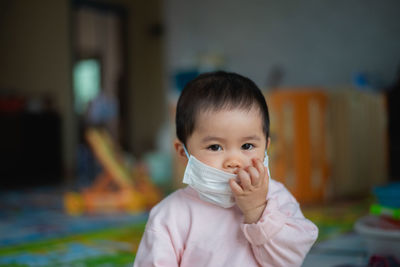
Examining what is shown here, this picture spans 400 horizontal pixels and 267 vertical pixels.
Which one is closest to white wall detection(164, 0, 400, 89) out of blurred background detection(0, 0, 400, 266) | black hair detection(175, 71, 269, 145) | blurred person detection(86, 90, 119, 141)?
blurred background detection(0, 0, 400, 266)

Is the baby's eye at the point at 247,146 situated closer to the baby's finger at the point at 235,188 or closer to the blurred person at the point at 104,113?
the baby's finger at the point at 235,188

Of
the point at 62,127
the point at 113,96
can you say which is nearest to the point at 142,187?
the point at 62,127

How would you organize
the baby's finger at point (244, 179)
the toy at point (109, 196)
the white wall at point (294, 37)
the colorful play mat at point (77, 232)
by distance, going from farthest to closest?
the white wall at point (294, 37) < the toy at point (109, 196) < the colorful play mat at point (77, 232) < the baby's finger at point (244, 179)

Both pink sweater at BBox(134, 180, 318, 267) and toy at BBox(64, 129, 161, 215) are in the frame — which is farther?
toy at BBox(64, 129, 161, 215)

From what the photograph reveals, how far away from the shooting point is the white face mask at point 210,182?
871 millimetres

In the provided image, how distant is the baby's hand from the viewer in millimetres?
835

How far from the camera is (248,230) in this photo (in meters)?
0.86

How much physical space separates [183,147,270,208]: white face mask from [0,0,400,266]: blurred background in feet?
2.39

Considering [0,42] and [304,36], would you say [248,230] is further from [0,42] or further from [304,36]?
[0,42]

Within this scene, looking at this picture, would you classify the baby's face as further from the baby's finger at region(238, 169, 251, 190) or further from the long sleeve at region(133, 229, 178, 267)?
the long sleeve at region(133, 229, 178, 267)

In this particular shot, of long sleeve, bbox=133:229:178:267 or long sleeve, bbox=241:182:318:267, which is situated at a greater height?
long sleeve, bbox=241:182:318:267

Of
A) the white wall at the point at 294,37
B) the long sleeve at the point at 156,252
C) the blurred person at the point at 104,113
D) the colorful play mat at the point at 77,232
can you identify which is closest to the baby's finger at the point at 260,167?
the long sleeve at the point at 156,252

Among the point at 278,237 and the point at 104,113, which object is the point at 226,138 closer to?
the point at 278,237

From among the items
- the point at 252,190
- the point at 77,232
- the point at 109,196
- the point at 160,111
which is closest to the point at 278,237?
the point at 252,190
